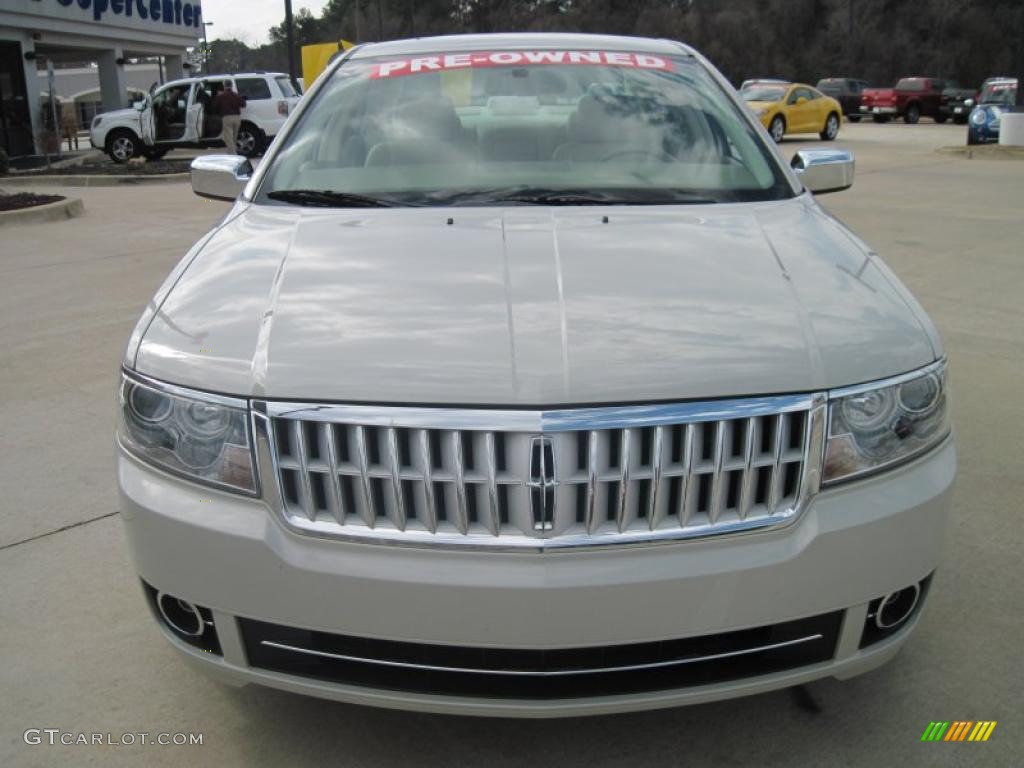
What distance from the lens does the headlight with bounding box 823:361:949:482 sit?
2.04 metres

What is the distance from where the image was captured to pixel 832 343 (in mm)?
2096

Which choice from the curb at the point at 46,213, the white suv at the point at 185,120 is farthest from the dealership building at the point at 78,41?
the curb at the point at 46,213

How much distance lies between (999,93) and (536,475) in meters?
28.5

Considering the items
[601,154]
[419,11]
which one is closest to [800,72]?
[419,11]

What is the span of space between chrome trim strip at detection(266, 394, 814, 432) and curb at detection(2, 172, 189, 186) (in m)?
17.2

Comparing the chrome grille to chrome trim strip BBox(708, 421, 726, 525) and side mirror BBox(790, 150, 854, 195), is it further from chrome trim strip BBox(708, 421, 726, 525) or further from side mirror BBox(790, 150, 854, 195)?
side mirror BBox(790, 150, 854, 195)

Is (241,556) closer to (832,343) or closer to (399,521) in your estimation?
(399,521)

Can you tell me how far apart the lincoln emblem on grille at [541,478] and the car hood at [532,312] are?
0.30 feet

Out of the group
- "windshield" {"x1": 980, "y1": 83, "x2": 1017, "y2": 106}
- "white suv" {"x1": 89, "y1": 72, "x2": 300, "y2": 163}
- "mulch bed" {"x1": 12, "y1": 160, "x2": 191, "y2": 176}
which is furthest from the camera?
"windshield" {"x1": 980, "y1": 83, "x2": 1017, "y2": 106}

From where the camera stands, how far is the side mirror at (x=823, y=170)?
12.1 feet

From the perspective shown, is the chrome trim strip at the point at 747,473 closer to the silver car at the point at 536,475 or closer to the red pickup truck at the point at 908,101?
the silver car at the point at 536,475

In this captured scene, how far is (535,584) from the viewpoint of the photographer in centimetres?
187

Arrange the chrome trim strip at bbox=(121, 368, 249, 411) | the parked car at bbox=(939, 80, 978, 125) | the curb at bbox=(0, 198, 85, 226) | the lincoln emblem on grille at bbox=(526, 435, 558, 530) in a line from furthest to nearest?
the parked car at bbox=(939, 80, 978, 125) < the curb at bbox=(0, 198, 85, 226) < the chrome trim strip at bbox=(121, 368, 249, 411) < the lincoln emblem on grille at bbox=(526, 435, 558, 530)

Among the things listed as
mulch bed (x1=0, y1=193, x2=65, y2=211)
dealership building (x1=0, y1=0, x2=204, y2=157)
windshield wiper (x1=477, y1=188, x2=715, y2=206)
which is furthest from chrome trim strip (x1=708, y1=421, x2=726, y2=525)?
dealership building (x1=0, y1=0, x2=204, y2=157)
